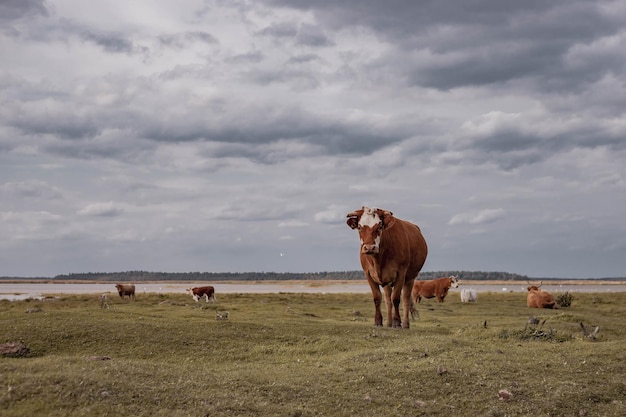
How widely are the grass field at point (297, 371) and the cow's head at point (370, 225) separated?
8.09 feet

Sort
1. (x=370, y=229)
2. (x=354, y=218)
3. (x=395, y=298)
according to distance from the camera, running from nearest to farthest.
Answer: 1. (x=370, y=229)
2. (x=354, y=218)
3. (x=395, y=298)

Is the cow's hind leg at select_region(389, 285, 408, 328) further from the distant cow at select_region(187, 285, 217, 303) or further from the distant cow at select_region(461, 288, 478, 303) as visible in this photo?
the distant cow at select_region(187, 285, 217, 303)

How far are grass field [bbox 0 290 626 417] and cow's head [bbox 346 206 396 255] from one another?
8.09ft

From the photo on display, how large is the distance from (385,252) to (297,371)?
7.67 metres

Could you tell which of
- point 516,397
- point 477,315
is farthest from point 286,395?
point 477,315

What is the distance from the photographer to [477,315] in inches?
1186

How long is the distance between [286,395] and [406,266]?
10.4m

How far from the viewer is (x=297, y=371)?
1189 centimetres

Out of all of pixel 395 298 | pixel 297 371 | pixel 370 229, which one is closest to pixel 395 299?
pixel 395 298

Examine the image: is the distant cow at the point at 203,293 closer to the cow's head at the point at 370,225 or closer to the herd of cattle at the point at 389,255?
the herd of cattle at the point at 389,255

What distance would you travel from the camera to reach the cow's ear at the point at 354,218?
18344 mm

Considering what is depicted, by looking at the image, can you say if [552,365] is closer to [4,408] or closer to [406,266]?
[406,266]

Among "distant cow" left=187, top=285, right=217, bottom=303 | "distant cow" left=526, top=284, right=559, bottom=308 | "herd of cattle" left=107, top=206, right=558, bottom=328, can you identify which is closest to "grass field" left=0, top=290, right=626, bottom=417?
"herd of cattle" left=107, top=206, right=558, bottom=328

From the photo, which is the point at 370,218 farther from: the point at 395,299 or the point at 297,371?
the point at 297,371
